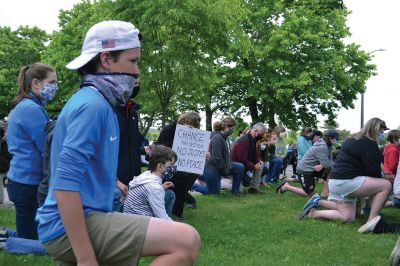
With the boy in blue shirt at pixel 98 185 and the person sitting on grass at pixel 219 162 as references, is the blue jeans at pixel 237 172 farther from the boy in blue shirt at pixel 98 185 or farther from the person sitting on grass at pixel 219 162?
Answer: the boy in blue shirt at pixel 98 185

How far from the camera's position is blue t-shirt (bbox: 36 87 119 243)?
213 cm

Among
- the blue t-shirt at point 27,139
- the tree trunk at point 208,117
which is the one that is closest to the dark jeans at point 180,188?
the blue t-shirt at point 27,139

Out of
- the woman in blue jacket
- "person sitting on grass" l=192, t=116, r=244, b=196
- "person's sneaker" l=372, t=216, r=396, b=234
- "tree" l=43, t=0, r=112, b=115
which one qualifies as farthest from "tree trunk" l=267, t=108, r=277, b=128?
the woman in blue jacket

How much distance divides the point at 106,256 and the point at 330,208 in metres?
7.36

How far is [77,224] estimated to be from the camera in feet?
6.95

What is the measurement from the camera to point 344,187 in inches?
324

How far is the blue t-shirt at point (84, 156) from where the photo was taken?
213 centimetres

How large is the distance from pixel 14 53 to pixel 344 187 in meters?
42.9

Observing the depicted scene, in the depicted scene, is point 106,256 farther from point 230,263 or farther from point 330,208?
point 330,208

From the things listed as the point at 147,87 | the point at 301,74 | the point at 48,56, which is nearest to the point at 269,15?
the point at 301,74

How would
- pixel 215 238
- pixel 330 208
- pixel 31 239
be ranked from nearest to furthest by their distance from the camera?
pixel 31 239, pixel 215 238, pixel 330 208

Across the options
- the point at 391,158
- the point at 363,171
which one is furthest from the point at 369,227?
the point at 391,158

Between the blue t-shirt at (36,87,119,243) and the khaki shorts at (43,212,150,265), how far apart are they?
2.3 inches

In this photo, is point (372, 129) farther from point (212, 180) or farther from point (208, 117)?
point (208, 117)
